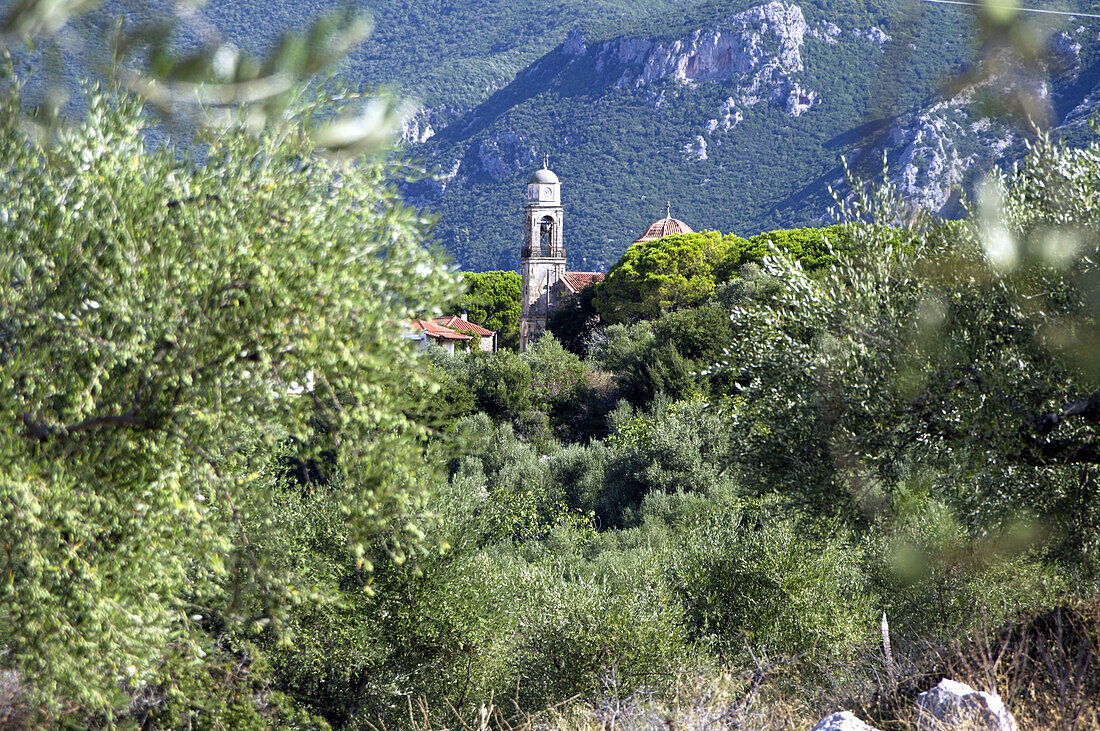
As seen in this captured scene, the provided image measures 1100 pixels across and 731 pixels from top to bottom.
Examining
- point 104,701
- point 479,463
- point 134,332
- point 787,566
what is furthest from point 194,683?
point 479,463

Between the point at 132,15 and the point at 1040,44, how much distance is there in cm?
324

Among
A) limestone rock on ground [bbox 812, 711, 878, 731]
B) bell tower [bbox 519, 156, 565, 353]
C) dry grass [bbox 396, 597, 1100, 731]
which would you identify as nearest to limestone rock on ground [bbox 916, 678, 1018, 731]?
dry grass [bbox 396, 597, 1100, 731]

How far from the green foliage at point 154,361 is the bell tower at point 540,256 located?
Answer: 5592cm

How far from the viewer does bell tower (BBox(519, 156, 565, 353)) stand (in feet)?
203

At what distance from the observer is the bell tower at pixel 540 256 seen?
6197 centimetres

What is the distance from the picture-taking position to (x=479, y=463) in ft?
107

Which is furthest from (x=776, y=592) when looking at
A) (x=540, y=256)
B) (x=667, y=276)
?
(x=540, y=256)

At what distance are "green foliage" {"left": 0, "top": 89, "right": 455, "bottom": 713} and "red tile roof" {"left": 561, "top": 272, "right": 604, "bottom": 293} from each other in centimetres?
5409

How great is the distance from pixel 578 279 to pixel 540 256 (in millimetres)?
3158

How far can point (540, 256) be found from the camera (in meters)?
62.7

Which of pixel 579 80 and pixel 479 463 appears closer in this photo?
pixel 479 463

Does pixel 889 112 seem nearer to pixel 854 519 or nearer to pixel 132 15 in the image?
pixel 132 15

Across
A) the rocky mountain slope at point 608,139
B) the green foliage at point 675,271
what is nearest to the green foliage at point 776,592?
the rocky mountain slope at point 608,139

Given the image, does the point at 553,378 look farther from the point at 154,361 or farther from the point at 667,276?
the point at 154,361
